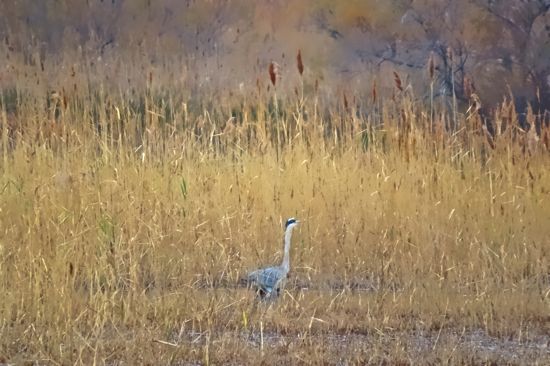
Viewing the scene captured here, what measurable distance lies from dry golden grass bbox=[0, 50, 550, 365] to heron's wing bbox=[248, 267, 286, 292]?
0.41 feet

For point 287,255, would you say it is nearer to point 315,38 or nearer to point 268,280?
point 268,280

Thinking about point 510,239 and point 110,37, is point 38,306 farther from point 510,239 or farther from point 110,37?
point 110,37

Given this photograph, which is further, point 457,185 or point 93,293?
point 457,185

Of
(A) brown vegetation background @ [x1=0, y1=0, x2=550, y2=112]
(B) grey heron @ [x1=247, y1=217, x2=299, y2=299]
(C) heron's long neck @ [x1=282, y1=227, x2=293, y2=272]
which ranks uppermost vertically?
(A) brown vegetation background @ [x1=0, y1=0, x2=550, y2=112]

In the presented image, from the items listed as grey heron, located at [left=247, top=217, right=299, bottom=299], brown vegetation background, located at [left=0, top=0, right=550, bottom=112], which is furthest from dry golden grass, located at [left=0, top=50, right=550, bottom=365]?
brown vegetation background, located at [left=0, top=0, right=550, bottom=112]

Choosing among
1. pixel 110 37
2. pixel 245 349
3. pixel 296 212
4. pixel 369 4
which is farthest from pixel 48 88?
pixel 369 4

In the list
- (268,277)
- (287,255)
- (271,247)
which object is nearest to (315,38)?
(271,247)

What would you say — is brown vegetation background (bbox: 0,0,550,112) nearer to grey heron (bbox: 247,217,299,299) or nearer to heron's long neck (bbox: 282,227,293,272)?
heron's long neck (bbox: 282,227,293,272)

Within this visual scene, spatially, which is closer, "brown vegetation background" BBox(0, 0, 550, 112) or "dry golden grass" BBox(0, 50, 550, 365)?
"dry golden grass" BBox(0, 50, 550, 365)

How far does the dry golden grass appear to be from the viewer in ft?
A: 16.9

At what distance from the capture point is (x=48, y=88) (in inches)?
392

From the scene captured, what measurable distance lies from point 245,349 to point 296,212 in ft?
8.66

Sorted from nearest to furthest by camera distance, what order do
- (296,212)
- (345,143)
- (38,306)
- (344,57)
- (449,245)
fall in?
(38,306) → (449,245) → (296,212) → (345,143) → (344,57)

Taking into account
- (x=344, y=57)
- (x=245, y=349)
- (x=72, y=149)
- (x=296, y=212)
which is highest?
(x=344, y=57)
